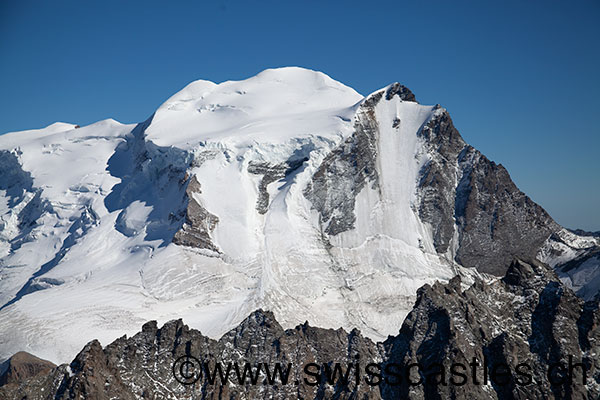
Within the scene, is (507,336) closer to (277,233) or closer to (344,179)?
(277,233)

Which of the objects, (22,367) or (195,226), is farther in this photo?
(195,226)

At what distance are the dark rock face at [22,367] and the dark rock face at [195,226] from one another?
4891cm

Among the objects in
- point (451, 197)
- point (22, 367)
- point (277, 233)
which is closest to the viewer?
point (22, 367)

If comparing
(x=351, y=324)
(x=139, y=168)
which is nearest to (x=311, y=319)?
(x=351, y=324)

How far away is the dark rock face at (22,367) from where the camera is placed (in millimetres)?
113750

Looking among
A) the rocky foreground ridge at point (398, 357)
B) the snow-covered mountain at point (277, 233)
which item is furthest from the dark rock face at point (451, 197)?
the rocky foreground ridge at point (398, 357)

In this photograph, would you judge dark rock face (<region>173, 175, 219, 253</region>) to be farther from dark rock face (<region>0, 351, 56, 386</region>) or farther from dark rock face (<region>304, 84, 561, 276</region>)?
dark rock face (<region>0, 351, 56, 386</region>)

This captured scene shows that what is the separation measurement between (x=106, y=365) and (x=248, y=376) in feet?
67.5

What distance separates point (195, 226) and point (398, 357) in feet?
250

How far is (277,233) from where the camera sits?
169875 mm

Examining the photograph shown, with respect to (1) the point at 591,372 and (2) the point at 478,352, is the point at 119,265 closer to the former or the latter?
(2) the point at 478,352

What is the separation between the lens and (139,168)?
19825cm

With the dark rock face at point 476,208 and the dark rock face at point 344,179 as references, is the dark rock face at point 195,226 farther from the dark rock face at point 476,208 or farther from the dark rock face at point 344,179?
the dark rock face at point 476,208

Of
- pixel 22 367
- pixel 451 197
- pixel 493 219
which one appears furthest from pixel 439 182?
pixel 22 367
